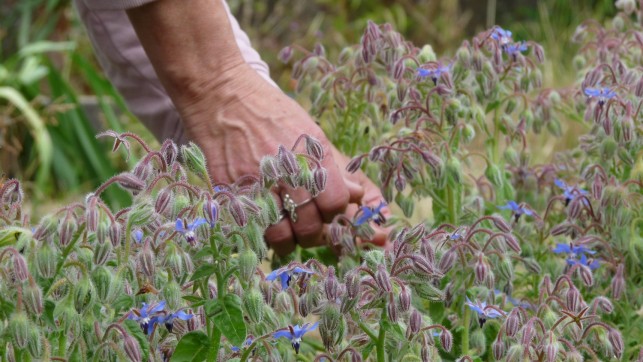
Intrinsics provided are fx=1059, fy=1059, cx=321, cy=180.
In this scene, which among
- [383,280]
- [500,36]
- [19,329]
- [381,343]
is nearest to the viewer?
[19,329]

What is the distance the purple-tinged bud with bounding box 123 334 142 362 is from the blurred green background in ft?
7.66

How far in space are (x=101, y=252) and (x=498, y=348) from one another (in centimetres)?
72

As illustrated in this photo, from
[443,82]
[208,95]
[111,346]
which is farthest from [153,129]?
[111,346]

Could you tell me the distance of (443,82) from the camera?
2.32m

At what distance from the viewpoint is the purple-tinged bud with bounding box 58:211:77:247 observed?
1.55 m

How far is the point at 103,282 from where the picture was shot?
162cm

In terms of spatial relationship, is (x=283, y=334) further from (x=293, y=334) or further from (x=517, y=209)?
(x=517, y=209)

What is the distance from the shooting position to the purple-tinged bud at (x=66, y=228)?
1.55 m

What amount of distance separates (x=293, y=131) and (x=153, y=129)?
0.68 m

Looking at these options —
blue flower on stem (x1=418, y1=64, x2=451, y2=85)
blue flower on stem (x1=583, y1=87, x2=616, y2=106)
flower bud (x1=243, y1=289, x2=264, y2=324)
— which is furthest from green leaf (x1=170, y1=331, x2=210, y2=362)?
blue flower on stem (x1=583, y1=87, x2=616, y2=106)

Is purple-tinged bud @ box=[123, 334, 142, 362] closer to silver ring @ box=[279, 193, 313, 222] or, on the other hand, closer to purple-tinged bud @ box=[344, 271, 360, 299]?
purple-tinged bud @ box=[344, 271, 360, 299]

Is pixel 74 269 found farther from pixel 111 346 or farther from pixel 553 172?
pixel 553 172

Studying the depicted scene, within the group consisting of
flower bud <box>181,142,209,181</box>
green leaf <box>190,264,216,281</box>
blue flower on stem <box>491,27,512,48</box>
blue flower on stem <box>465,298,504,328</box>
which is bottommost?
blue flower on stem <box>465,298,504,328</box>

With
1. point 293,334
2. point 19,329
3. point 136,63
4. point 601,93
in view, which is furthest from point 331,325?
point 136,63
